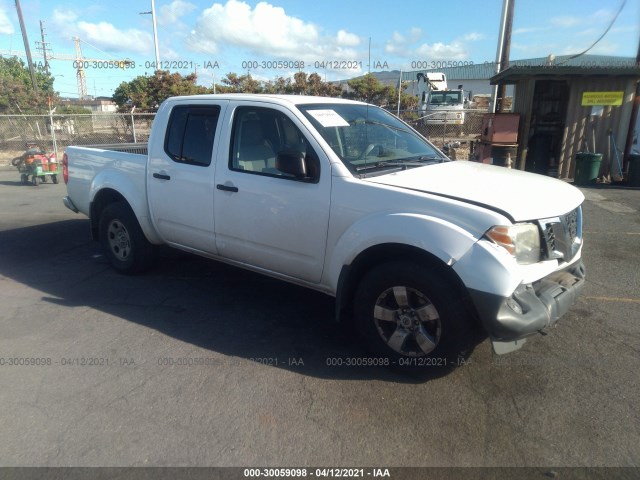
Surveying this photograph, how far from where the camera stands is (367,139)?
13.9 ft

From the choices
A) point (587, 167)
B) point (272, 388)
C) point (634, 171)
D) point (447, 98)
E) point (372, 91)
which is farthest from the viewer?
point (372, 91)

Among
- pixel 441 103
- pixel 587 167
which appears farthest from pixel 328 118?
pixel 441 103

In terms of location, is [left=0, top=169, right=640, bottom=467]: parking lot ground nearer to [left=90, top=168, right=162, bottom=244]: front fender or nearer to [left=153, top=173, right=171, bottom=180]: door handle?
[left=90, top=168, right=162, bottom=244]: front fender

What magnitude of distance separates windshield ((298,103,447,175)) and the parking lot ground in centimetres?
151

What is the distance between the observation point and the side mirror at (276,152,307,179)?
3682 millimetres

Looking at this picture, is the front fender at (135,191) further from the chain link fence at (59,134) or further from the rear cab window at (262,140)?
the chain link fence at (59,134)

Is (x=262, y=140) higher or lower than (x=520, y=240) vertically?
higher

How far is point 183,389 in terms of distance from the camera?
3.37 metres

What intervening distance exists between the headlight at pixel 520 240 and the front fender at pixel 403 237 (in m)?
0.14

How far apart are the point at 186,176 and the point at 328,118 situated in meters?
1.53

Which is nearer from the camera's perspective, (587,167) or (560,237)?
(560,237)

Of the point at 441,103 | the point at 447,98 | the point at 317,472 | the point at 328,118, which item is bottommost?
the point at 317,472

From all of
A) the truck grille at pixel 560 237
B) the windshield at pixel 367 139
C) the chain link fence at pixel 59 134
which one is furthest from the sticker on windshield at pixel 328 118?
the chain link fence at pixel 59 134

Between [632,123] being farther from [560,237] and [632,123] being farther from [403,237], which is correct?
[403,237]
